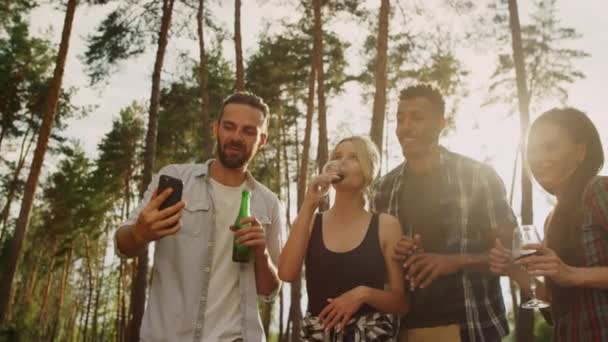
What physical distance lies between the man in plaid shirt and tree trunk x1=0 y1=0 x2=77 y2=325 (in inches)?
471

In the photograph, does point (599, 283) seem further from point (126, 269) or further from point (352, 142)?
point (126, 269)

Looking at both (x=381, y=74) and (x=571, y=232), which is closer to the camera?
(x=571, y=232)

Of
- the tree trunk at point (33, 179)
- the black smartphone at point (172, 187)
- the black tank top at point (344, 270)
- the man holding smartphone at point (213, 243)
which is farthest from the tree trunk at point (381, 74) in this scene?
the tree trunk at point (33, 179)

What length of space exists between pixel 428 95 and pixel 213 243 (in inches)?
70.4

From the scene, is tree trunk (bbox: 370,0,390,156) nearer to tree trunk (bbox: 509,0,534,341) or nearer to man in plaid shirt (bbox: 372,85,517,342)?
tree trunk (bbox: 509,0,534,341)

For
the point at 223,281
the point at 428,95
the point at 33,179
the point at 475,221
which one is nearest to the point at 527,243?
the point at 475,221

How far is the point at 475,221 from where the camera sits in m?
3.28

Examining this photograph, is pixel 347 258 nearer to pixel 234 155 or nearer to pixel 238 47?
pixel 234 155

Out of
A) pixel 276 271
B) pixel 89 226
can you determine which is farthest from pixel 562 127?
pixel 89 226

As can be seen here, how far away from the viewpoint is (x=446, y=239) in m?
3.24

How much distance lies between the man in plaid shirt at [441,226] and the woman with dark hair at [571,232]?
294 mm

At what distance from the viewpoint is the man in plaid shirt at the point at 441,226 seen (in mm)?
2977

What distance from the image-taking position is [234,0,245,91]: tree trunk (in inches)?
574

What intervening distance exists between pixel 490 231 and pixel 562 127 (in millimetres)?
865
